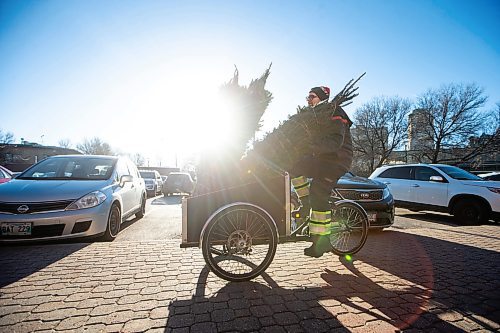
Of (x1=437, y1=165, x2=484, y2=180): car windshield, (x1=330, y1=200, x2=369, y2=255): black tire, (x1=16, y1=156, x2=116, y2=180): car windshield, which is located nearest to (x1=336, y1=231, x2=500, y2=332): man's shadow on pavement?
(x1=330, y1=200, x2=369, y2=255): black tire

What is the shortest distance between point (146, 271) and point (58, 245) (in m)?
2.15

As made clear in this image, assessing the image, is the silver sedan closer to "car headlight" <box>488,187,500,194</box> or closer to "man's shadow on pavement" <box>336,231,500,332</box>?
"man's shadow on pavement" <box>336,231,500,332</box>

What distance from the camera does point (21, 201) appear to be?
409 centimetres

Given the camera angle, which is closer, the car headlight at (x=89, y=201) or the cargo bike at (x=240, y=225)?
the cargo bike at (x=240, y=225)

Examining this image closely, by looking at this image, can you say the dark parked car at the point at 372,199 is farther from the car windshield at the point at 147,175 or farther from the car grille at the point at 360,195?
the car windshield at the point at 147,175

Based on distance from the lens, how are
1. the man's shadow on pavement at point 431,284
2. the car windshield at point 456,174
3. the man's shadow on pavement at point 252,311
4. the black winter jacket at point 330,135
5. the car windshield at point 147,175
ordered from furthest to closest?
the car windshield at point 147,175 → the car windshield at point 456,174 → the black winter jacket at point 330,135 → the man's shadow on pavement at point 431,284 → the man's shadow on pavement at point 252,311

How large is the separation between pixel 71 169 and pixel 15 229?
5.68 feet

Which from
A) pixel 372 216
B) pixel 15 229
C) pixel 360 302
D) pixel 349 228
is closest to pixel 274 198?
pixel 360 302

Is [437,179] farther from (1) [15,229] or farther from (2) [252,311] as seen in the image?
(1) [15,229]

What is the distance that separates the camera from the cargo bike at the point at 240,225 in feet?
9.50

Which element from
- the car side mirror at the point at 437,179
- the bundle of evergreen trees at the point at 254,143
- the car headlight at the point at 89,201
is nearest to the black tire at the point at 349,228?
the bundle of evergreen trees at the point at 254,143

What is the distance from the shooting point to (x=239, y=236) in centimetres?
299

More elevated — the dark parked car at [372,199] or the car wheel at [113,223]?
the dark parked car at [372,199]

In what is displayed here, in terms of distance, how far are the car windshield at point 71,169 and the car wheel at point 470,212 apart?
9.44m
